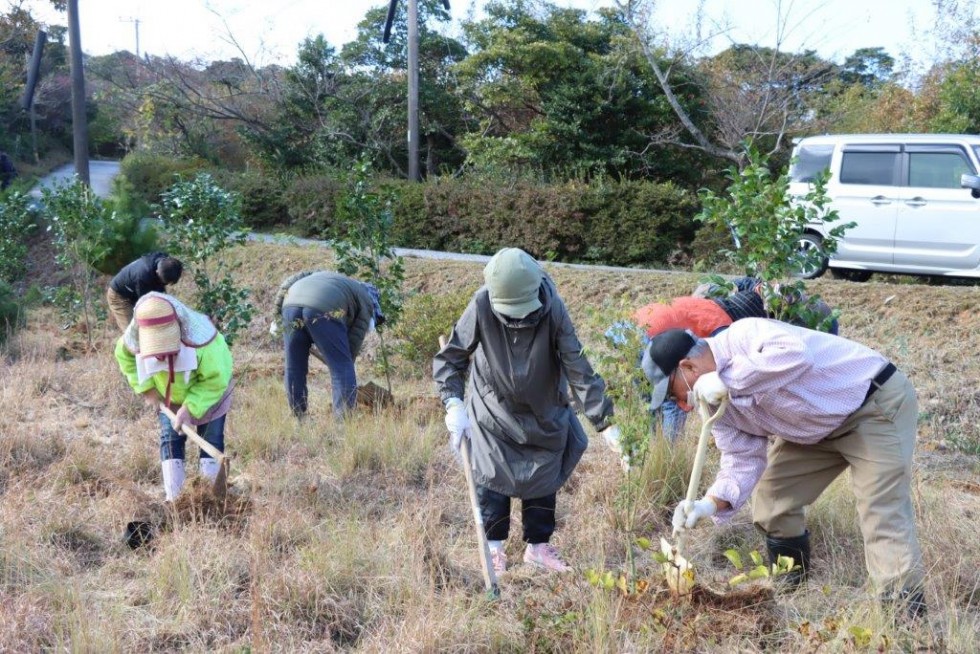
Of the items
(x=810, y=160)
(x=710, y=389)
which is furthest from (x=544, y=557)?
(x=810, y=160)

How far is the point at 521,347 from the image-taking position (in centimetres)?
373

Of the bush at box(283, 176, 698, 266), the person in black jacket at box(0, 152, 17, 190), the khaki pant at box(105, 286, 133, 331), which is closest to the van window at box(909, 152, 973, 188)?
the bush at box(283, 176, 698, 266)

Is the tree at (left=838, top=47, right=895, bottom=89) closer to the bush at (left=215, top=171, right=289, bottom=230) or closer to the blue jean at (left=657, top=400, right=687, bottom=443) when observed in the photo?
the bush at (left=215, top=171, right=289, bottom=230)

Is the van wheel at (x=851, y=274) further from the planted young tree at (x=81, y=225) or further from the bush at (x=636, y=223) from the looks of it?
the planted young tree at (x=81, y=225)

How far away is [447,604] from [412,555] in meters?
Answer: 0.37

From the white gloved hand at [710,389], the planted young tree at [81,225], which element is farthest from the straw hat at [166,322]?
the planted young tree at [81,225]

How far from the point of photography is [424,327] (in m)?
7.70

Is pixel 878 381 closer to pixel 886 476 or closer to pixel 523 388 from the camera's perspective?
pixel 886 476

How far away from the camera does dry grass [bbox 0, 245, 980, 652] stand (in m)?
3.03

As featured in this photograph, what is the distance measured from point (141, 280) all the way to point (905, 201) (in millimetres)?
7314

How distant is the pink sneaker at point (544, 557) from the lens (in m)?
3.79

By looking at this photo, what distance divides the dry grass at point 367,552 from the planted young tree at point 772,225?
A: 0.64 meters

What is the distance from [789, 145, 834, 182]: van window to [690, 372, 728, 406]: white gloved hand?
774cm

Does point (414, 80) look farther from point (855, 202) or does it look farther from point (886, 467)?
point (886, 467)
